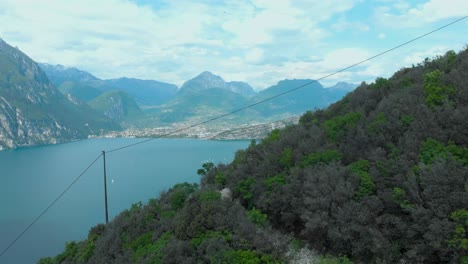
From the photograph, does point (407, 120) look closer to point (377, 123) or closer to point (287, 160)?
point (377, 123)

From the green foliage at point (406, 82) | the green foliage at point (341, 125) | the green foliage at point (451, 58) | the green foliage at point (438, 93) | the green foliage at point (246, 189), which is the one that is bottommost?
the green foliage at point (246, 189)

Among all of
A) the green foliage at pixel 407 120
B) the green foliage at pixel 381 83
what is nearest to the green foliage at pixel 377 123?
the green foliage at pixel 407 120

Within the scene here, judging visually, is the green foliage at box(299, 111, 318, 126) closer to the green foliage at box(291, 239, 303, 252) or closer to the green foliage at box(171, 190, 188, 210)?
the green foliage at box(171, 190, 188, 210)

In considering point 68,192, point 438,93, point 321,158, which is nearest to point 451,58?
point 438,93

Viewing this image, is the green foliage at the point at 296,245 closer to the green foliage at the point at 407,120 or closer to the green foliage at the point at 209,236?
the green foliage at the point at 209,236

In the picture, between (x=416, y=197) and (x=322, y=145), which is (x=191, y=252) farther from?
(x=322, y=145)

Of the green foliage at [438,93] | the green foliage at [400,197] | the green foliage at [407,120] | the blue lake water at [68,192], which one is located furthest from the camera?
the blue lake water at [68,192]
